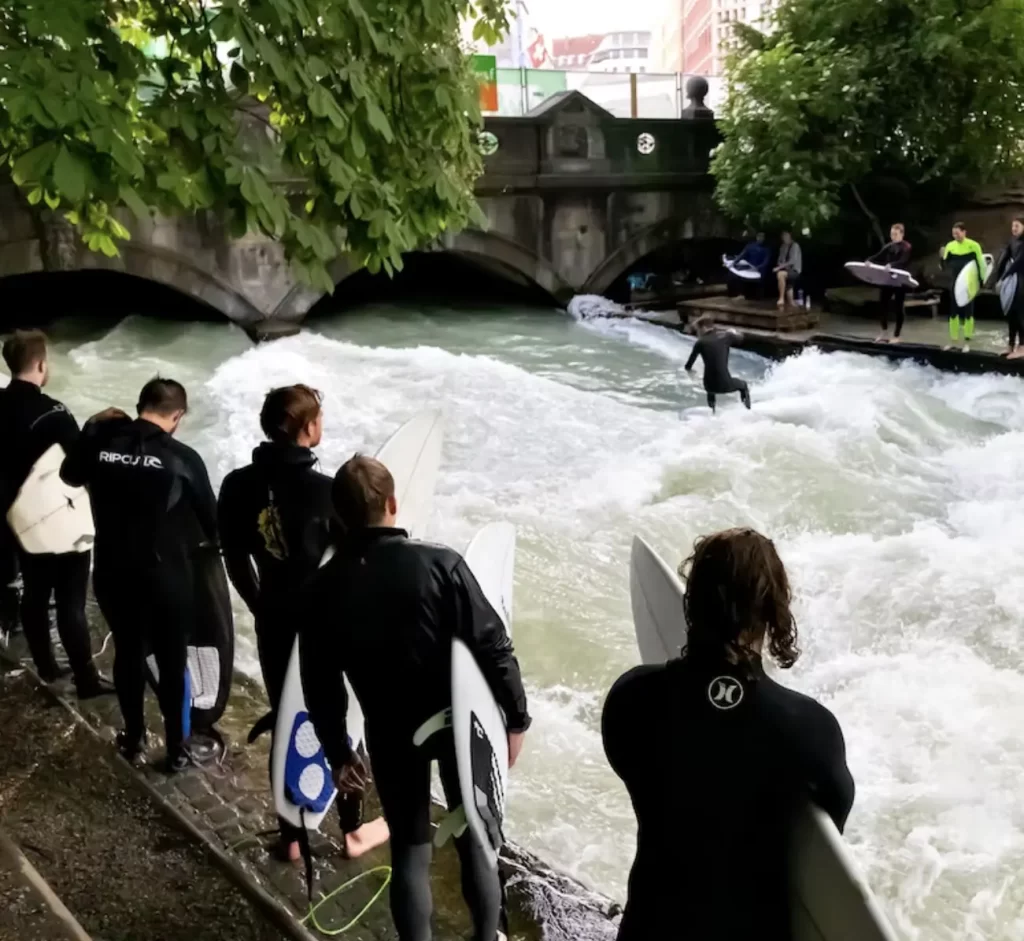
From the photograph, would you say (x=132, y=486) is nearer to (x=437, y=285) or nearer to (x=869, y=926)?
(x=869, y=926)

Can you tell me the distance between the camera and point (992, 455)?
9742 millimetres

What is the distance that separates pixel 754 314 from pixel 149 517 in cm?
1259

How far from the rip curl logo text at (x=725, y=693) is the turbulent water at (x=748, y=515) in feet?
8.08

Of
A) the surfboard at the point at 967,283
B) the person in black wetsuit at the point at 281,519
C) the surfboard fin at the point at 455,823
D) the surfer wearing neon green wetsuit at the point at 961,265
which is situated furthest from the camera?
the surfer wearing neon green wetsuit at the point at 961,265

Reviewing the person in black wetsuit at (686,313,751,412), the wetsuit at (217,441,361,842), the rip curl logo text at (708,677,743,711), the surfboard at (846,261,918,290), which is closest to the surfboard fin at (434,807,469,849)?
the wetsuit at (217,441,361,842)

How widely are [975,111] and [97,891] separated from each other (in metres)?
15.5

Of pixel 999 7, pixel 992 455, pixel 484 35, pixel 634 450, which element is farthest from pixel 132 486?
pixel 999 7

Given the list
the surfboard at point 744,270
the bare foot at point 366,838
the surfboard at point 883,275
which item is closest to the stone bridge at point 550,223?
the surfboard at point 744,270

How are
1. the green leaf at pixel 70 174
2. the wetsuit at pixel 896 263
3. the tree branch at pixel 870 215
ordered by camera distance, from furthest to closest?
the tree branch at pixel 870 215
the wetsuit at pixel 896 263
the green leaf at pixel 70 174

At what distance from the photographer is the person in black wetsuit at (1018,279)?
11000 millimetres

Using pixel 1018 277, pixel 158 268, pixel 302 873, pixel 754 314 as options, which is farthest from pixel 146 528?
pixel 158 268

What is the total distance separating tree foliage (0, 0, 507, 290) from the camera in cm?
303

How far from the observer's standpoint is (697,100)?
19.1m

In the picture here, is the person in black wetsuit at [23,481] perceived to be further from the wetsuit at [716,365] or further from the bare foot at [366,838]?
the wetsuit at [716,365]
